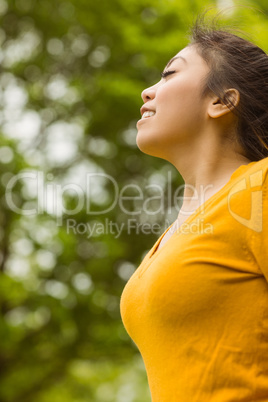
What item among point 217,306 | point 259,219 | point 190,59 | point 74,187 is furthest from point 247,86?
point 74,187

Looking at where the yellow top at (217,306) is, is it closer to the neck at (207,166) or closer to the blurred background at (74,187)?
the neck at (207,166)

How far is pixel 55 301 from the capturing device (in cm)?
592

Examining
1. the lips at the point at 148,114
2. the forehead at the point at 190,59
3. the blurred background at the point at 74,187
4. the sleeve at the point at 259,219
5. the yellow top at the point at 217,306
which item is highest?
the forehead at the point at 190,59

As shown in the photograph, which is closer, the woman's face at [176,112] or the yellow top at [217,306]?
the yellow top at [217,306]

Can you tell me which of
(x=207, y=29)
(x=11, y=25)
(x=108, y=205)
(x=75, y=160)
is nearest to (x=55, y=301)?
(x=108, y=205)

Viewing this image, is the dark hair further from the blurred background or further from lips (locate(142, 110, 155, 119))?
the blurred background

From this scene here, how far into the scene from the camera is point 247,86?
1.26 meters

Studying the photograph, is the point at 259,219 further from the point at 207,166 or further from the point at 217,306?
the point at 207,166

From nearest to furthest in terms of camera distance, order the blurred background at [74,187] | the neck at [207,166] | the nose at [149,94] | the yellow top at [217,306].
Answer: the yellow top at [217,306], the neck at [207,166], the nose at [149,94], the blurred background at [74,187]

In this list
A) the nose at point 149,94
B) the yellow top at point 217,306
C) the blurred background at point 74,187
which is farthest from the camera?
the blurred background at point 74,187

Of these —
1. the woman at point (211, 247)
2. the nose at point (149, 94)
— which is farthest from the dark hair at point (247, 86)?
the nose at point (149, 94)

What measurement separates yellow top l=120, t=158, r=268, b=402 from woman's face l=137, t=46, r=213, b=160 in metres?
0.25

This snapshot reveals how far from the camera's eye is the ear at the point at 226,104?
1252 mm

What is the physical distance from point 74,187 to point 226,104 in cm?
484
